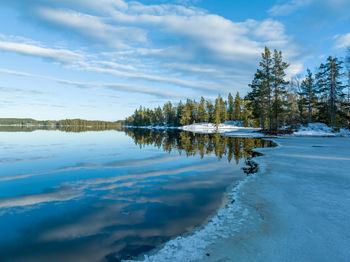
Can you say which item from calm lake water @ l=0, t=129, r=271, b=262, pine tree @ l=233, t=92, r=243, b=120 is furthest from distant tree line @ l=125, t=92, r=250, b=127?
calm lake water @ l=0, t=129, r=271, b=262

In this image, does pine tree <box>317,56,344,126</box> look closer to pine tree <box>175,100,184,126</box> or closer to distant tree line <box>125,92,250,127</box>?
distant tree line <box>125,92,250,127</box>

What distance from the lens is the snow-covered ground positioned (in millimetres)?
3422

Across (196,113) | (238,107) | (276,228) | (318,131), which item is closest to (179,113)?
(196,113)

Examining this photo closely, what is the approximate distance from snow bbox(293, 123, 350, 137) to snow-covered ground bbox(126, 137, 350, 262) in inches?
1309

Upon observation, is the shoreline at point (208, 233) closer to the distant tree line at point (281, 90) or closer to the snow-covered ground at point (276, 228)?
the snow-covered ground at point (276, 228)

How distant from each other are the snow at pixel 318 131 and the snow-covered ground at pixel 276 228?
33242 mm

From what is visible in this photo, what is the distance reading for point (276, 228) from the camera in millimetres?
4305

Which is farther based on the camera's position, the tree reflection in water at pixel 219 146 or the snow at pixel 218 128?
the snow at pixel 218 128

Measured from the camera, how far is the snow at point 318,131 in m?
34.1

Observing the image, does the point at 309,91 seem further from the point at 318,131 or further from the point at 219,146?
the point at 219,146

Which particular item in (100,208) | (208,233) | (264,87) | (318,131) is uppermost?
(264,87)

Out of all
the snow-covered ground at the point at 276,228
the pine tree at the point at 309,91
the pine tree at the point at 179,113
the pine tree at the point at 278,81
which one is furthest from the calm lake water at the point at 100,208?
the pine tree at the point at 179,113

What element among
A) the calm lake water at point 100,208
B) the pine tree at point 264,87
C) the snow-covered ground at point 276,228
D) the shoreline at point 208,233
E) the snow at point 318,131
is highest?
the pine tree at point 264,87

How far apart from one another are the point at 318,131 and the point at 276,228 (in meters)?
40.4
